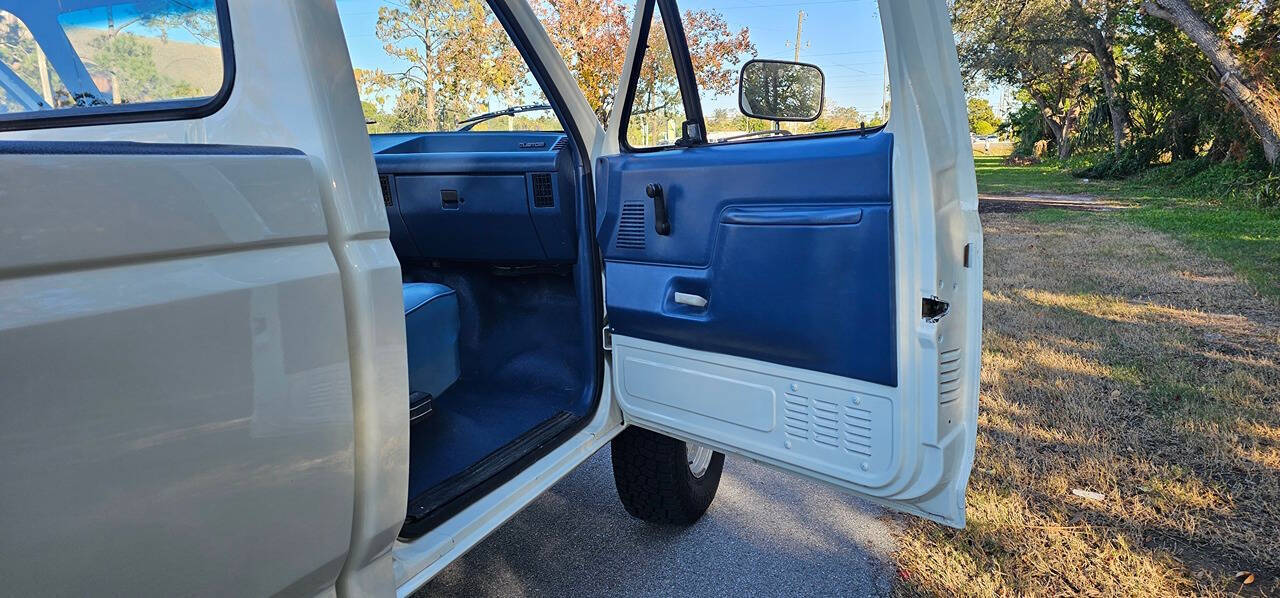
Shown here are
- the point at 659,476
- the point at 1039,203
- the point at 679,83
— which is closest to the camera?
the point at 679,83

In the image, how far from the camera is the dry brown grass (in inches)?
104

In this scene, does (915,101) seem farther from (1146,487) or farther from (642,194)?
(1146,487)

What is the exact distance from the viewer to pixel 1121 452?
3457mm

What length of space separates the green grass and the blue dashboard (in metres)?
6.47

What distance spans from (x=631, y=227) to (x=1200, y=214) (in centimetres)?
1291

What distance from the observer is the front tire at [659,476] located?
2.78 meters

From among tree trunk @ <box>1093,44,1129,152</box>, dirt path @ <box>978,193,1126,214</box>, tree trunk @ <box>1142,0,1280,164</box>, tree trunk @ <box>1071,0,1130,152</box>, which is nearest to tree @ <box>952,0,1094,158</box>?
tree trunk @ <box>1071,0,1130,152</box>

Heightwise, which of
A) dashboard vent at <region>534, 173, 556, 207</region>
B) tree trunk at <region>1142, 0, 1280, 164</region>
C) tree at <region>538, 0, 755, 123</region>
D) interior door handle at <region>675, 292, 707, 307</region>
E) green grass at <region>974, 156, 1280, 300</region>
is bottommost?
green grass at <region>974, 156, 1280, 300</region>

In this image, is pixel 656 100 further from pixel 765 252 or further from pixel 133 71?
pixel 133 71

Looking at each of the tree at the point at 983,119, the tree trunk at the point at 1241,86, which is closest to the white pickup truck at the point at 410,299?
the tree trunk at the point at 1241,86

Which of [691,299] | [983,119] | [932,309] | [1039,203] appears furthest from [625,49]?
[983,119]

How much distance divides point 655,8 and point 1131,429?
3183 millimetres

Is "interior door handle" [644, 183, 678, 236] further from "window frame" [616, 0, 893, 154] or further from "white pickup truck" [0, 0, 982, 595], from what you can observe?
"window frame" [616, 0, 893, 154]

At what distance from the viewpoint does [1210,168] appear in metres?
15.8
